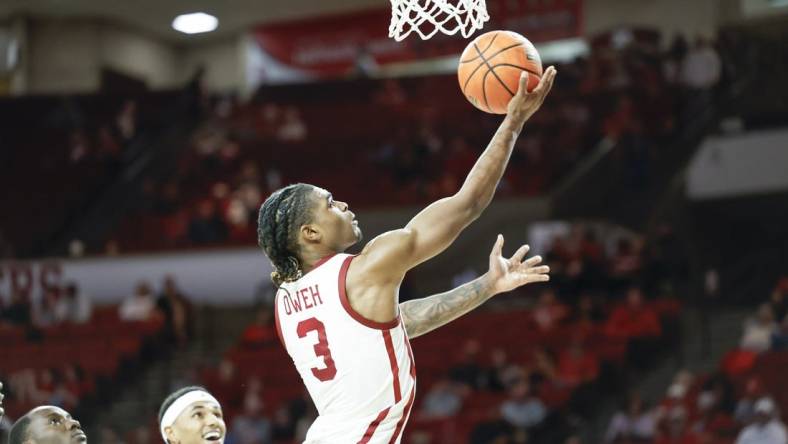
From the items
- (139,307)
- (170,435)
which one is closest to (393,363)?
(170,435)

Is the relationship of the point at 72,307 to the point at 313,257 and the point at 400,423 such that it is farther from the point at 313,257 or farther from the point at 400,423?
the point at 400,423

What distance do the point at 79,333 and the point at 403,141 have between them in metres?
6.25

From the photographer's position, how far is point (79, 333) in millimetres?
16594

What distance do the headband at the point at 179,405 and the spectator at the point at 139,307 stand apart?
40.0 feet

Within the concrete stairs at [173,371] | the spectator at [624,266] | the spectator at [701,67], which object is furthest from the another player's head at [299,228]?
the spectator at [701,67]

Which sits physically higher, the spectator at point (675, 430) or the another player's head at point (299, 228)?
the another player's head at point (299, 228)

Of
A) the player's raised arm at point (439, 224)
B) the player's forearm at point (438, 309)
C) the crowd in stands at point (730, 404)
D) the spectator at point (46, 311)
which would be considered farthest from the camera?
the spectator at point (46, 311)

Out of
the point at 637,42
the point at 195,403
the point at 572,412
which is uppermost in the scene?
the point at 637,42

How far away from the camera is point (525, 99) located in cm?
436

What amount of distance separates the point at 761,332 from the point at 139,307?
8349mm

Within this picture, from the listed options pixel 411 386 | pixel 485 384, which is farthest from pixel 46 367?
pixel 411 386

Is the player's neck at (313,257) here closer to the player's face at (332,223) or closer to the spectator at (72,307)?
the player's face at (332,223)

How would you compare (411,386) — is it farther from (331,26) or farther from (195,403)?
(331,26)

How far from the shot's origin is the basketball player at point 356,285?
13.8 ft
